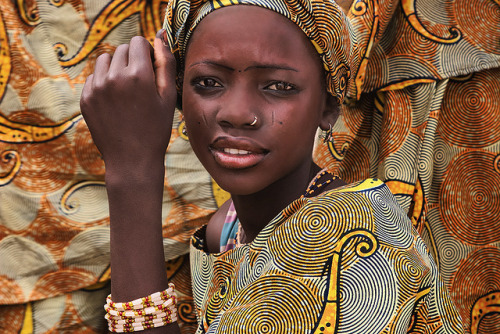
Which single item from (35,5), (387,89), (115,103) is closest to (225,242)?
(115,103)

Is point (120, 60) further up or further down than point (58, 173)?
further up

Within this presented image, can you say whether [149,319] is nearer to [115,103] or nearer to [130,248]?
[130,248]

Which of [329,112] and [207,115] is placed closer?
[207,115]

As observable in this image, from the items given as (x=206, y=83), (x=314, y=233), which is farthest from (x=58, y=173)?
(x=314, y=233)

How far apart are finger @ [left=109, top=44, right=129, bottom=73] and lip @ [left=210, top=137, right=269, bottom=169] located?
228mm

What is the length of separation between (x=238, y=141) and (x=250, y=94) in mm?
86

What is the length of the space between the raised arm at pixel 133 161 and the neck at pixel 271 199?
230 mm

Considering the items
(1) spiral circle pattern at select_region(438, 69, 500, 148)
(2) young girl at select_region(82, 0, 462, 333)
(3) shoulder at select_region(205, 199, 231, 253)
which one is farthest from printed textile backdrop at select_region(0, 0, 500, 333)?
(2) young girl at select_region(82, 0, 462, 333)

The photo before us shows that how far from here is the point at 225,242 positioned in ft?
5.09

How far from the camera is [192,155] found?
6.45 feet

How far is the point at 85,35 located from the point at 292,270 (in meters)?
1.23

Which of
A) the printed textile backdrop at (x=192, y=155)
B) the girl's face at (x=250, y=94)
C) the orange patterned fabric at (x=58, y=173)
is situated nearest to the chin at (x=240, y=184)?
the girl's face at (x=250, y=94)

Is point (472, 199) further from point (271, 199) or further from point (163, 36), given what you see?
point (163, 36)

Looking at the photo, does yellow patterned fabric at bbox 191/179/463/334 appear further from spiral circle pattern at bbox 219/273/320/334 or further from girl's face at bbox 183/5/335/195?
girl's face at bbox 183/5/335/195
